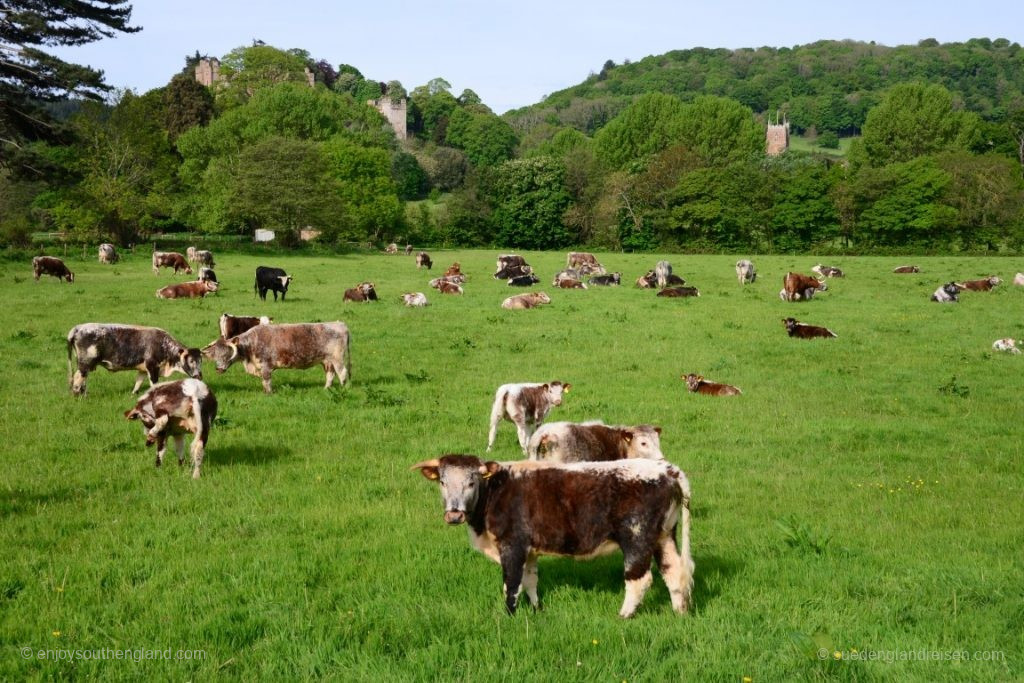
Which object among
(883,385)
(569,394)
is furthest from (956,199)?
(569,394)

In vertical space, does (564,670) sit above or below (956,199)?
below

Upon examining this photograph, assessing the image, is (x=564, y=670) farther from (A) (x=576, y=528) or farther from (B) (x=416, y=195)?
(B) (x=416, y=195)

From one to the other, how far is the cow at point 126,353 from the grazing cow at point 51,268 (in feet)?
74.8

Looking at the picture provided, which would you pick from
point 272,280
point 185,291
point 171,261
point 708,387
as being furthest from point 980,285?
point 171,261

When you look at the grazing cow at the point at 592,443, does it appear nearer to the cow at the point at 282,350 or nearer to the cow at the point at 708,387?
the cow at the point at 708,387

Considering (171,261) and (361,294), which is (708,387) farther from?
(171,261)

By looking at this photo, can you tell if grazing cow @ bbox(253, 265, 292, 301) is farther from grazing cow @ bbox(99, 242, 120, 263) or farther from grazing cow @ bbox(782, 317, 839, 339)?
grazing cow @ bbox(99, 242, 120, 263)

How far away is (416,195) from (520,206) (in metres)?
53.7

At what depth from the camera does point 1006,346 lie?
20938 millimetres

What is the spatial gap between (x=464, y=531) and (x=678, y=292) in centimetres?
2666

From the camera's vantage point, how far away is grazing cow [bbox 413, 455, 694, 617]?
6.18 metres

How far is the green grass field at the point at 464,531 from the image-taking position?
18.9ft

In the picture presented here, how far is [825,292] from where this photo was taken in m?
35.2

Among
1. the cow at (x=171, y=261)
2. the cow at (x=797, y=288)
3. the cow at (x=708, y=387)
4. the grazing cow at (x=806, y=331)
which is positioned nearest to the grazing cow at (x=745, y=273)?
the cow at (x=797, y=288)
